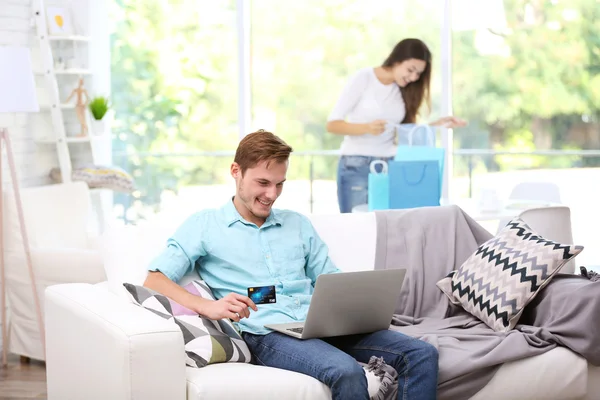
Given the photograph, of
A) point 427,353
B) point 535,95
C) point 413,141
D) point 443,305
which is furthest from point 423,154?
point 535,95

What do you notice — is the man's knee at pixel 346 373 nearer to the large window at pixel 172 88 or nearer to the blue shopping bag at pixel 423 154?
the blue shopping bag at pixel 423 154

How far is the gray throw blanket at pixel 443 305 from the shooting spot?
2707 millimetres

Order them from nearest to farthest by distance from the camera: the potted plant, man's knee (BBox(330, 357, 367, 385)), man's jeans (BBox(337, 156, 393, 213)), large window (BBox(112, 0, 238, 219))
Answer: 1. man's knee (BBox(330, 357, 367, 385))
2. man's jeans (BBox(337, 156, 393, 213))
3. the potted plant
4. large window (BBox(112, 0, 238, 219))

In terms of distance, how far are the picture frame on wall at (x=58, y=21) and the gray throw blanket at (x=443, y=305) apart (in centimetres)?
277

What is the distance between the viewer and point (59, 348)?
2.74 m

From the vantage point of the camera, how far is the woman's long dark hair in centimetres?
472

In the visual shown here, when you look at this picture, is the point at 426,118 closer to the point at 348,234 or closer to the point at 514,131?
the point at 514,131

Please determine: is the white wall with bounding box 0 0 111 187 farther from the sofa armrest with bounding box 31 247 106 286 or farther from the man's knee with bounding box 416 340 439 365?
the man's knee with bounding box 416 340 439 365

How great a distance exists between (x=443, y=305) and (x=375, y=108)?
1862 millimetres

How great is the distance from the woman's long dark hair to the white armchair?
1774 millimetres

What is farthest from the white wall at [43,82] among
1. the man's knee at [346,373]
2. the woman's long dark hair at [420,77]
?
the man's knee at [346,373]

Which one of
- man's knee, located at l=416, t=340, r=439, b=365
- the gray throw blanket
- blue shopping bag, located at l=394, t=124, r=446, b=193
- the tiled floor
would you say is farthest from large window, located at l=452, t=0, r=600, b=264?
man's knee, located at l=416, t=340, r=439, b=365

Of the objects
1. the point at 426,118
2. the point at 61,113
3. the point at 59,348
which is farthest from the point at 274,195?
the point at 426,118

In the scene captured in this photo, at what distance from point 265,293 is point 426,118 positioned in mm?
3570
